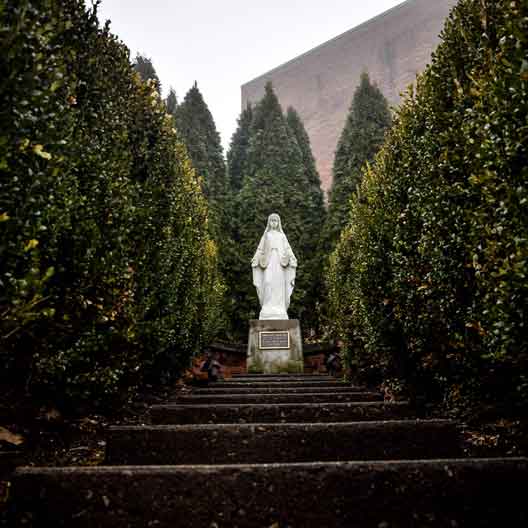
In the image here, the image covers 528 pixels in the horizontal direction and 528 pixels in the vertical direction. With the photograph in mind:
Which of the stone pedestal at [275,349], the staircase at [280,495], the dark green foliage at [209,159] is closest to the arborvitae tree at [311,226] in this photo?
the dark green foliage at [209,159]

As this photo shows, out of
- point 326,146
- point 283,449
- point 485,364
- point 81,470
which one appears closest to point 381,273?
point 485,364

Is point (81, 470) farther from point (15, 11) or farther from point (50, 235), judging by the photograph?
point (15, 11)

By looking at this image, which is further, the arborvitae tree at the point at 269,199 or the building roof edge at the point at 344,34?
the building roof edge at the point at 344,34

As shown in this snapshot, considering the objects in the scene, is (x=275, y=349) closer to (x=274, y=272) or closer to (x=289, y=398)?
(x=274, y=272)

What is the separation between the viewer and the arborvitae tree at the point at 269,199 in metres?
15.0

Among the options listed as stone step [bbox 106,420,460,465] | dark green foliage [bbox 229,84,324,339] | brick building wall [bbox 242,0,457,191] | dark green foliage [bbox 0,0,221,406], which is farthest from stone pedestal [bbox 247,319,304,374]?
brick building wall [bbox 242,0,457,191]

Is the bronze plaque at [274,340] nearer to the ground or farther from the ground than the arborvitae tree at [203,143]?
nearer to the ground

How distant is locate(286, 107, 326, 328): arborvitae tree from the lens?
15.4m

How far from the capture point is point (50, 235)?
2.86 metres

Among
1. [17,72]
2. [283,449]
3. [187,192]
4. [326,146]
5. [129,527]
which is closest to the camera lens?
[129,527]

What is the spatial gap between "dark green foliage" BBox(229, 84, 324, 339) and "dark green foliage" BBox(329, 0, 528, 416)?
29.7ft

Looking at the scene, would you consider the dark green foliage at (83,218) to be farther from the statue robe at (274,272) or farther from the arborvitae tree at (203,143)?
the arborvitae tree at (203,143)

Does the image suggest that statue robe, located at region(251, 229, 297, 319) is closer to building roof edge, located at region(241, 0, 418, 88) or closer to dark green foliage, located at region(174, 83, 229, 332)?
dark green foliage, located at region(174, 83, 229, 332)

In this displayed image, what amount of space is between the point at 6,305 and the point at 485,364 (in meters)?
2.92
